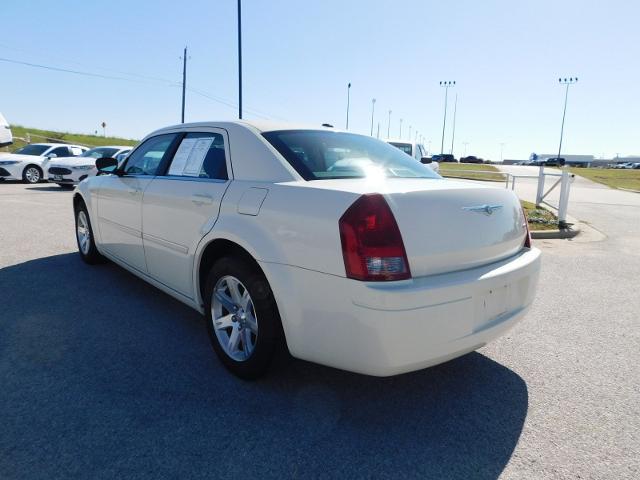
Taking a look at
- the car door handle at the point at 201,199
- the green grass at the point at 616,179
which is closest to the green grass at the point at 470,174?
the green grass at the point at 616,179

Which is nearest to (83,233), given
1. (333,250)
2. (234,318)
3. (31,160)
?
(234,318)

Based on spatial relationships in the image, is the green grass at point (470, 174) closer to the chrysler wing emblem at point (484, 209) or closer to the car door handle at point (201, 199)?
the chrysler wing emblem at point (484, 209)

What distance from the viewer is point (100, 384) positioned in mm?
2756

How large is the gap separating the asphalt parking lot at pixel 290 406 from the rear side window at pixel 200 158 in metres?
1.24

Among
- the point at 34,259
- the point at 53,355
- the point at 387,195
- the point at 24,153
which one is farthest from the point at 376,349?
the point at 24,153

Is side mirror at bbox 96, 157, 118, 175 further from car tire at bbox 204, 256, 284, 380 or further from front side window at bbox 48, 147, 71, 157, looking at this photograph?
front side window at bbox 48, 147, 71, 157

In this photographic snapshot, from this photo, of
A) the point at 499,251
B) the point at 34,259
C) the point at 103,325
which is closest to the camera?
the point at 499,251

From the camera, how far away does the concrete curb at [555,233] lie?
8.41 metres

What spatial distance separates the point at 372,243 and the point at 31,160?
60.1 feet

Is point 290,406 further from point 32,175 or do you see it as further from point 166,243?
point 32,175

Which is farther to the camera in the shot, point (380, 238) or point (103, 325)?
point (103, 325)

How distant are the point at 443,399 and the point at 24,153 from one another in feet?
63.2

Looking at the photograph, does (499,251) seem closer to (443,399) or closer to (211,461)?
(443,399)

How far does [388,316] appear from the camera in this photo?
2.15m
